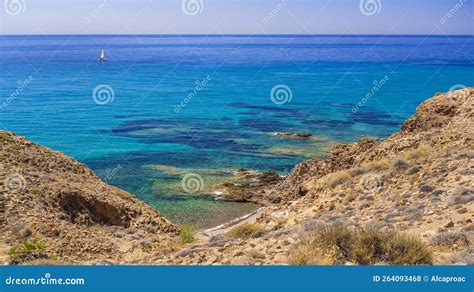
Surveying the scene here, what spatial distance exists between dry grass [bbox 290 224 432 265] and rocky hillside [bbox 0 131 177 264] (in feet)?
14.7

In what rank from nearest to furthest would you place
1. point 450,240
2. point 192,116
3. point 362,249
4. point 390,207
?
point 362,249, point 450,240, point 390,207, point 192,116

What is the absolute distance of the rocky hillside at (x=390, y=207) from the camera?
32.9 feet

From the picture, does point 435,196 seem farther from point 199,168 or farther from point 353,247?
point 199,168

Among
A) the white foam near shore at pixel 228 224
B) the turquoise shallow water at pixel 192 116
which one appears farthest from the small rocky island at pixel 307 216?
the turquoise shallow water at pixel 192 116

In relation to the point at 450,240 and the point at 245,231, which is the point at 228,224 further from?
the point at 450,240

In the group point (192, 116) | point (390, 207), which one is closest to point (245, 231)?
point (390, 207)

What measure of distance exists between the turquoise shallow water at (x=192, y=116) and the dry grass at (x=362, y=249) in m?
14.8

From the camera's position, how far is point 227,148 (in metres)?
41.0

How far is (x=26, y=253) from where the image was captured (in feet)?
38.5

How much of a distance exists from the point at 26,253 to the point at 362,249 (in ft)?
24.5

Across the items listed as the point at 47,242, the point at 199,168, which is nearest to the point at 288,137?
the point at 199,168

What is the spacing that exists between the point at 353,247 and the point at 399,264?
869 millimetres

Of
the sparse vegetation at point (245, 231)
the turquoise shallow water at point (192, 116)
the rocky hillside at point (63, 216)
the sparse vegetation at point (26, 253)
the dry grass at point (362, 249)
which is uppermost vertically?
the turquoise shallow water at point (192, 116)

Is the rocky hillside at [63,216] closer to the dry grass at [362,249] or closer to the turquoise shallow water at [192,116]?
the dry grass at [362,249]
